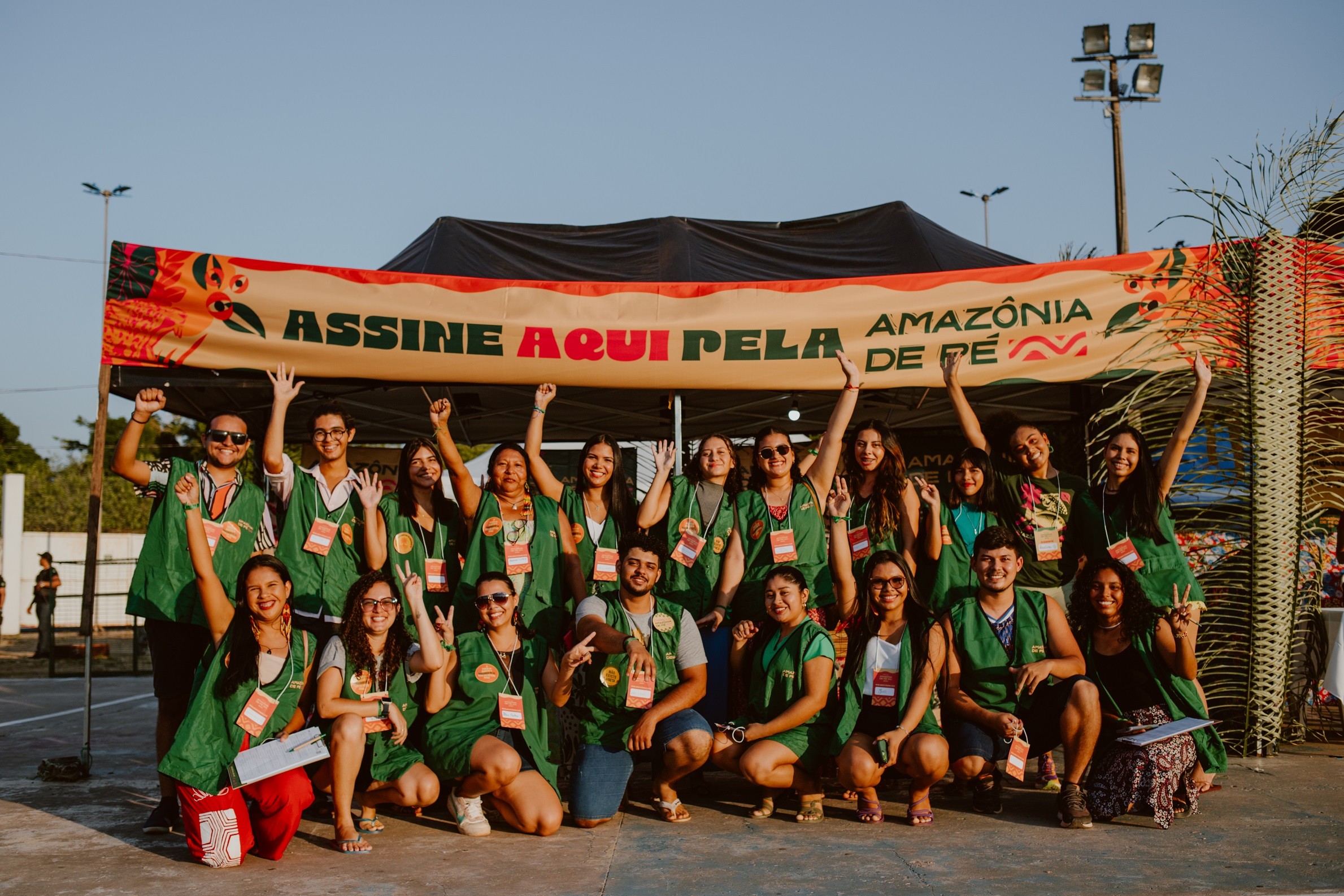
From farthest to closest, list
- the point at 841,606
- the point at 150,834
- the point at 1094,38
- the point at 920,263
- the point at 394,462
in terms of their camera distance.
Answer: the point at 1094,38
the point at 394,462
the point at 920,263
the point at 841,606
the point at 150,834

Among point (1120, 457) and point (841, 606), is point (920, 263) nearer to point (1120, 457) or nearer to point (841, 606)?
point (1120, 457)

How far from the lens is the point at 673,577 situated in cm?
518

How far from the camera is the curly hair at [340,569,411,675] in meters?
4.42

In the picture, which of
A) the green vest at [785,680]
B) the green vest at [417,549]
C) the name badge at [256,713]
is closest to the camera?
the name badge at [256,713]

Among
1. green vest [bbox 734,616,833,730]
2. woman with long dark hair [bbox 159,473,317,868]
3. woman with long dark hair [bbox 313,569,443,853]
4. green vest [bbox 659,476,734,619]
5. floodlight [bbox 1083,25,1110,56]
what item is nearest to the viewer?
woman with long dark hair [bbox 159,473,317,868]

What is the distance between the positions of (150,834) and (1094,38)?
1538cm

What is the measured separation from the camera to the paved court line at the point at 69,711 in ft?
26.2

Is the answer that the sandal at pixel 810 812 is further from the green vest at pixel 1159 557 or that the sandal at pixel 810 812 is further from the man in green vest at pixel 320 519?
the man in green vest at pixel 320 519

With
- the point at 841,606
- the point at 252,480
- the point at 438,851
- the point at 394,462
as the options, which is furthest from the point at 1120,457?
the point at 394,462

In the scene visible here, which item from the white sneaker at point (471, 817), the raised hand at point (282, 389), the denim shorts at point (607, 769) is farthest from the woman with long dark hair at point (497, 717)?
the raised hand at point (282, 389)

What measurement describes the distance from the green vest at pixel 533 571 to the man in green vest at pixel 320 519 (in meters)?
0.50

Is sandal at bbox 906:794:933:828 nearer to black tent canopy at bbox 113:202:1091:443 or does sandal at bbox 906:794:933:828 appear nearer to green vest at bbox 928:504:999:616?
green vest at bbox 928:504:999:616

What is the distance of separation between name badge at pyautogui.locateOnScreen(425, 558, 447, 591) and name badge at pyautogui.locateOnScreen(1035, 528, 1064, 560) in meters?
2.83

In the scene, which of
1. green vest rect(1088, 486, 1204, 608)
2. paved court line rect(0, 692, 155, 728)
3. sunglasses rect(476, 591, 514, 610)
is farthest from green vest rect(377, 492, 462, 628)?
paved court line rect(0, 692, 155, 728)
